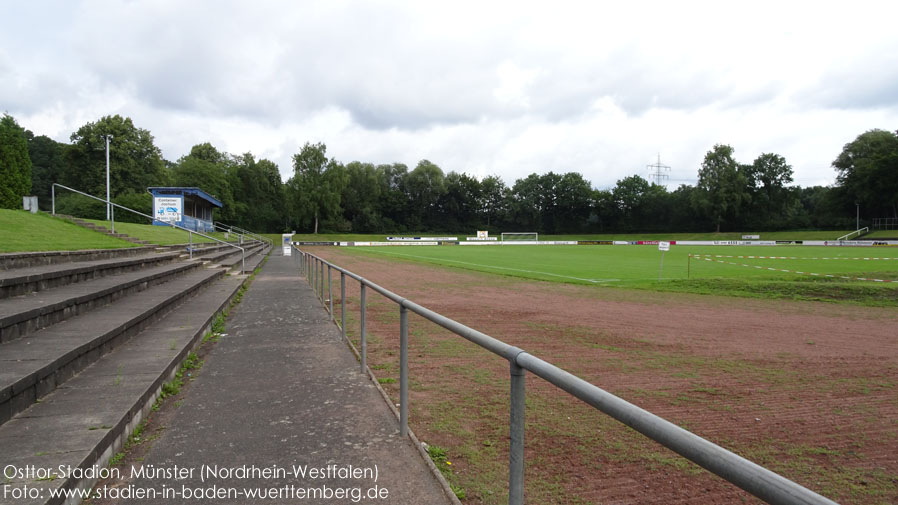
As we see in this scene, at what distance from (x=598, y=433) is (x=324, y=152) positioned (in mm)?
83967

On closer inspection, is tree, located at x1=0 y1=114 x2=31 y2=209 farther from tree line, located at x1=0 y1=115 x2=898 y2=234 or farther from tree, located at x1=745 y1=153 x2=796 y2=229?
tree, located at x1=745 y1=153 x2=796 y2=229

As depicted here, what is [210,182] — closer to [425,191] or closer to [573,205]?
[425,191]

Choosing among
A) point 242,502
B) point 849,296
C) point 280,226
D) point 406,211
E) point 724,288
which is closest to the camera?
point 242,502

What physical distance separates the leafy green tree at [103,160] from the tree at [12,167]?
11455 millimetres

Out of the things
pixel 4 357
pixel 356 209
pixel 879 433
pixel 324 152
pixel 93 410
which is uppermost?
pixel 324 152

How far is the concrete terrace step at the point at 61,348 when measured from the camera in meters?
3.38

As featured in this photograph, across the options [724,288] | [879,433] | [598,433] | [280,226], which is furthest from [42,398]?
[280,226]

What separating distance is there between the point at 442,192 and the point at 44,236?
8590cm

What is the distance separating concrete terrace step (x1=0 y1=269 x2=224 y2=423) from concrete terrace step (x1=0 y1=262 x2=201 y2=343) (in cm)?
9

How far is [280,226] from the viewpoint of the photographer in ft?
271

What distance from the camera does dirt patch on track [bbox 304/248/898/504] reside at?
10.3 ft

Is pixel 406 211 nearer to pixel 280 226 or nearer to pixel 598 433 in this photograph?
pixel 280 226

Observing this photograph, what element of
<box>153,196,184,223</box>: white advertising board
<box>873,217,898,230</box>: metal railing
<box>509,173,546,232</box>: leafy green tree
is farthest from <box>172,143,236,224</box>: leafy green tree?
<box>873,217,898,230</box>: metal railing

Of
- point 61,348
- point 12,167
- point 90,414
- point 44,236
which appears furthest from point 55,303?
point 12,167
